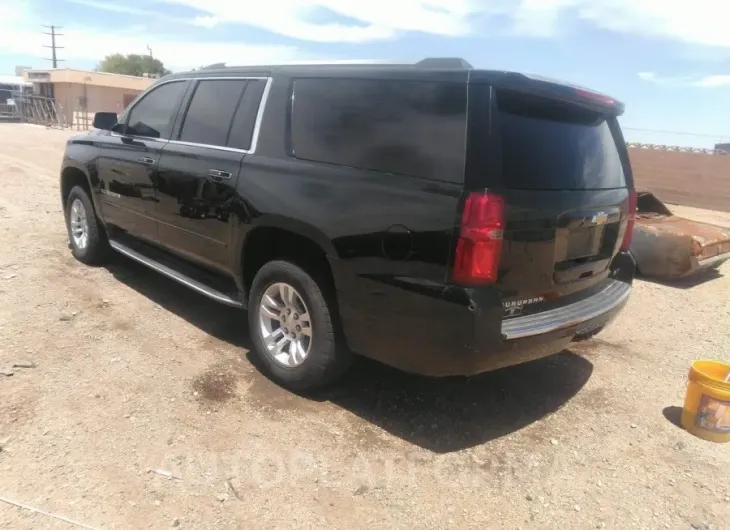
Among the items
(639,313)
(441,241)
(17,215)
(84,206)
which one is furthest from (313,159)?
(17,215)

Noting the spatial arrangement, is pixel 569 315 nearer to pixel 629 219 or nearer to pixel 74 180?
pixel 629 219

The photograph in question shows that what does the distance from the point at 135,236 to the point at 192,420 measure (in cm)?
243

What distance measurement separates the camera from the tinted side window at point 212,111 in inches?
165

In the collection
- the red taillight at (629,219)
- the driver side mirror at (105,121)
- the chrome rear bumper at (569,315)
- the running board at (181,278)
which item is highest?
the driver side mirror at (105,121)

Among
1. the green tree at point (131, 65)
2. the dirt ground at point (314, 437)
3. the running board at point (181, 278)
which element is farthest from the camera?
the green tree at point (131, 65)

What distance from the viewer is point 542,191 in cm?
305

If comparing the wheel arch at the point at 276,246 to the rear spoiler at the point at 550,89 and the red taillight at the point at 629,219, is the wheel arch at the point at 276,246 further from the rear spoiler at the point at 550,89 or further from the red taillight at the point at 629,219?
the red taillight at the point at 629,219

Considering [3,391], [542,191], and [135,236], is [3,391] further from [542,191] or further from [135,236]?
[542,191]

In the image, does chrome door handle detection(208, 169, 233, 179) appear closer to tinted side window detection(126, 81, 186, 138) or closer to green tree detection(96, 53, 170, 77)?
tinted side window detection(126, 81, 186, 138)

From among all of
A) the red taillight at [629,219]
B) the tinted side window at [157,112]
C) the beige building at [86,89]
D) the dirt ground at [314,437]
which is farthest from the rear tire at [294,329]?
the beige building at [86,89]

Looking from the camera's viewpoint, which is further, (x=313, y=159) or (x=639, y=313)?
(x=639, y=313)

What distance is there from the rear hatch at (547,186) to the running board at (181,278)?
2.00 m

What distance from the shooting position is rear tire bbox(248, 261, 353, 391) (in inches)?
137

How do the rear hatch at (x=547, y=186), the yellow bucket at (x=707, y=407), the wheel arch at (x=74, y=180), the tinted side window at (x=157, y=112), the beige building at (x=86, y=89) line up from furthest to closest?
the beige building at (x=86, y=89), the wheel arch at (x=74, y=180), the tinted side window at (x=157, y=112), the yellow bucket at (x=707, y=407), the rear hatch at (x=547, y=186)
